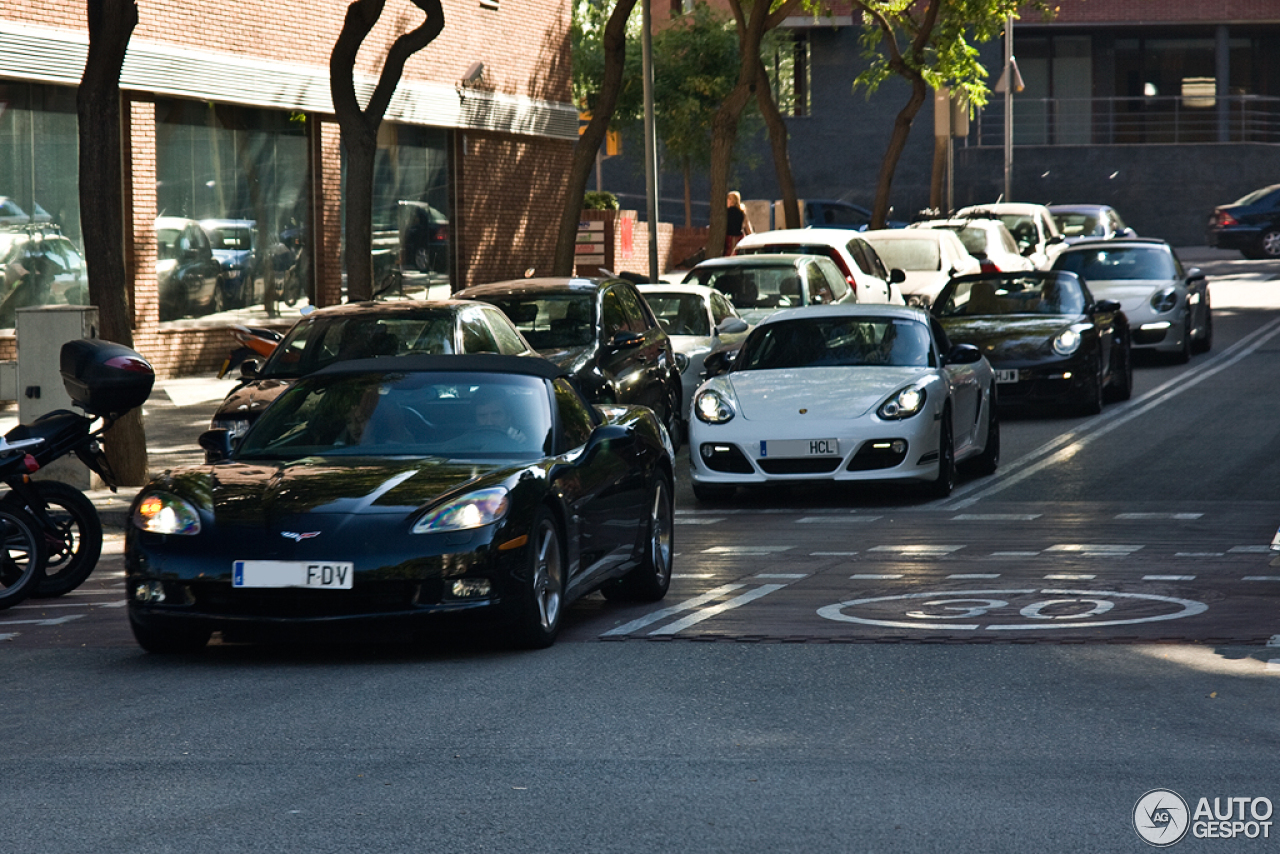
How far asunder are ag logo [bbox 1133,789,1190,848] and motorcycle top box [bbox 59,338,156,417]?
24.0 feet

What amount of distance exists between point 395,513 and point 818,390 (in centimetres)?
665

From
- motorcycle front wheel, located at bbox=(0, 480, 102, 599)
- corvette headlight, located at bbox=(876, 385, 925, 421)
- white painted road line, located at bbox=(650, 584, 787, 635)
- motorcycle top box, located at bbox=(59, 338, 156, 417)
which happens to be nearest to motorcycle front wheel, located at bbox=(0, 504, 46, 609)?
motorcycle front wheel, located at bbox=(0, 480, 102, 599)

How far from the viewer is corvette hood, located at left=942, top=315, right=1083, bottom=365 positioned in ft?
63.8

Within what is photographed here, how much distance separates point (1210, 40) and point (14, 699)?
58284mm

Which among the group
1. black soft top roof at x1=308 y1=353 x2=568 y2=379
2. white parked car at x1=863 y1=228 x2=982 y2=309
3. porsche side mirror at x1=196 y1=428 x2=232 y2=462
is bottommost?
porsche side mirror at x1=196 y1=428 x2=232 y2=462

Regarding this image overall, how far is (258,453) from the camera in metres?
9.24

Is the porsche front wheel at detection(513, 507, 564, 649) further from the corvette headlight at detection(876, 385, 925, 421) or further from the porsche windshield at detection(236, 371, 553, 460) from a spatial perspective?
the corvette headlight at detection(876, 385, 925, 421)

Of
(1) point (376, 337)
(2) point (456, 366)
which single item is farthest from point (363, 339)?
(2) point (456, 366)

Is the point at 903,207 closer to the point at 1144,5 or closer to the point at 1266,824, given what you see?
the point at 1144,5

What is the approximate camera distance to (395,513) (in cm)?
822

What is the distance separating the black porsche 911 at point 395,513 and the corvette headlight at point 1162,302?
16051mm

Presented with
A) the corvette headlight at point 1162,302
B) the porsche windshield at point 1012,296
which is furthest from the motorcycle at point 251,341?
the corvette headlight at point 1162,302

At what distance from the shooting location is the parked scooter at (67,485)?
10500 mm

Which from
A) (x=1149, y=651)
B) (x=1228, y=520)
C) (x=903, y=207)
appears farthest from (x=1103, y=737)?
(x=903, y=207)
